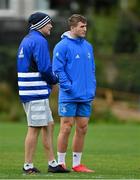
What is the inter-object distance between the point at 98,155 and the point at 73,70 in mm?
3941

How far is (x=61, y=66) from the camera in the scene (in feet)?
45.5

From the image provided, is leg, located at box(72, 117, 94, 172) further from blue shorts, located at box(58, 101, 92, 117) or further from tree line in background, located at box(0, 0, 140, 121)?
tree line in background, located at box(0, 0, 140, 121)

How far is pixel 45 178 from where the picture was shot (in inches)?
498

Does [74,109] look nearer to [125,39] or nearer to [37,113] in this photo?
[37,113]

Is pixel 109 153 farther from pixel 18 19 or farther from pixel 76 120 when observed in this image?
pixel 18 19

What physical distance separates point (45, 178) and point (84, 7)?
38344 millimetres

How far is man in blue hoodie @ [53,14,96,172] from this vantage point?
548 inches

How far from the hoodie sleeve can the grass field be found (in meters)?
1.25

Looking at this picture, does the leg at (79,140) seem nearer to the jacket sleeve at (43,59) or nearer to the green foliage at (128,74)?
the jacket sleeve at (43,59)

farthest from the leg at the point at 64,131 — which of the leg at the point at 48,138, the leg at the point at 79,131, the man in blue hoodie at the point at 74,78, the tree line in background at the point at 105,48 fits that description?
the tree line in background at the point at 105,48

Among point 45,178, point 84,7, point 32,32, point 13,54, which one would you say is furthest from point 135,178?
point 84,7

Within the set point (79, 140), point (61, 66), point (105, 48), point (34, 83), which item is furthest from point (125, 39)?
point (34, 83)

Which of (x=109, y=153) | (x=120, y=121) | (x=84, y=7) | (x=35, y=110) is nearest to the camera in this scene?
(x=35, y=110)

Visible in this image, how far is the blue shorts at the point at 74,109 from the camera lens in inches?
549
